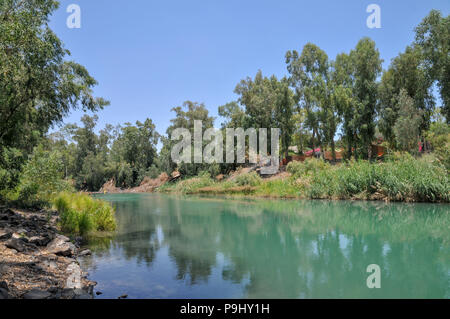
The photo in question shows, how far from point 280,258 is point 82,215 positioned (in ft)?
24.1

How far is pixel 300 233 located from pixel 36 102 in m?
10.8

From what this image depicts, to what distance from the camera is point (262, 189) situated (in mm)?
29312

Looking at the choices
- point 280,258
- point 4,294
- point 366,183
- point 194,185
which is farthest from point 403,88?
point 4,294

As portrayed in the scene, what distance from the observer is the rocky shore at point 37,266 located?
4723 mm

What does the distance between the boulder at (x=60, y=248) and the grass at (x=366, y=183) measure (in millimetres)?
17947

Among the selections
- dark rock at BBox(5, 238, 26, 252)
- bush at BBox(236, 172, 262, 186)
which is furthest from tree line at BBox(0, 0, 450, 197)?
bush at BBox(236, 172, 262, 186)

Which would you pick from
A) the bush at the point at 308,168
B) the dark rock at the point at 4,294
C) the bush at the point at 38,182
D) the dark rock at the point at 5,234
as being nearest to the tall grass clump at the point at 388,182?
the bush at the point at 308,168

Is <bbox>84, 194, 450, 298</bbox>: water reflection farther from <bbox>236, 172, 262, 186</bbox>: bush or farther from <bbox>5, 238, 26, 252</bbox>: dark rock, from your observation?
<bbox>236, 172, 262, 186</bbox>: bush

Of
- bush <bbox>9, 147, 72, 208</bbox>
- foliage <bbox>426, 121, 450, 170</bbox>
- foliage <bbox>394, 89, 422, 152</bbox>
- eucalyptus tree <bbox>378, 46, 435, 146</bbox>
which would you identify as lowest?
bush <bbox>9, 147, 72, 208</bbox>

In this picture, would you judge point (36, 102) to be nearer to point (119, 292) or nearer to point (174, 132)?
point (119, 292)

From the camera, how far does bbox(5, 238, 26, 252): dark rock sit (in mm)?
6570

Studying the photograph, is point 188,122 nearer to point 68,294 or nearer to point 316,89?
point 316,89

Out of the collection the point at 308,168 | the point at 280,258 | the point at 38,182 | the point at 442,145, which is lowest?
the point at 280,258

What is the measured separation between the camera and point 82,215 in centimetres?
1118
